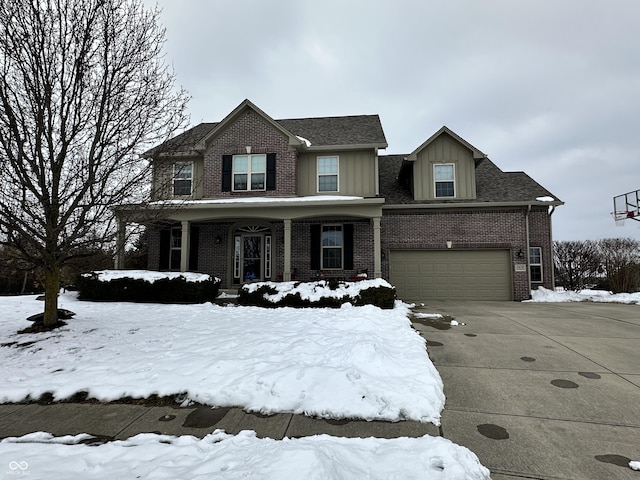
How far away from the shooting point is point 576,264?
774 inches


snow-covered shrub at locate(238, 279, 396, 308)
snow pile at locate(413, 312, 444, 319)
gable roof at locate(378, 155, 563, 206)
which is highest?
gable roof at locate(378, 155, 563, 206)

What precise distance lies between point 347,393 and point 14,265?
266 inches

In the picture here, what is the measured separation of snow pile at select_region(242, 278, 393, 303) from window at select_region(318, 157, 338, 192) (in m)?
4.72

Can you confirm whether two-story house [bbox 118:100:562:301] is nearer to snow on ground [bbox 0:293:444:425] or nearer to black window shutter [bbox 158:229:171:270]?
black window shutter [bbox 158:229:171:270]

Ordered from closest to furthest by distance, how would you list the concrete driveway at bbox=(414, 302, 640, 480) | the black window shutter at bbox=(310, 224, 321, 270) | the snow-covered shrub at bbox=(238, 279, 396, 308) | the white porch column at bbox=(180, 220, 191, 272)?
the concrete driveway at bbox=(414, 302, 640, 480), the snow-covered shrub at bbox=(238, 279, 396, 308), the white porch column at bbox=(180, 220, 191, 272), the black window shutter at bbox=(310, 224, 321, 270)

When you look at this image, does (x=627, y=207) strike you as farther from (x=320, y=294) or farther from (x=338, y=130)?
(x=320, y=294)

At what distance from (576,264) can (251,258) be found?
767 inches

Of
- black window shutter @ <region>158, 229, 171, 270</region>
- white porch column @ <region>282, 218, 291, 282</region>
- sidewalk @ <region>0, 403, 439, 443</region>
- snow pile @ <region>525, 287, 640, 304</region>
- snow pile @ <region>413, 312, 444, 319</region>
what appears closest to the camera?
sidewalk @ <region>0, 403, 439, 443</region>

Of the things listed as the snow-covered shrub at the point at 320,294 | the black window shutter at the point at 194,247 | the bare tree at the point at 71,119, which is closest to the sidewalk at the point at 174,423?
the bare tree at the point at 71,119

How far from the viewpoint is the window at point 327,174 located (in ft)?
42.3

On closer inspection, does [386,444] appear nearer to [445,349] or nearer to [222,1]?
[445,349]

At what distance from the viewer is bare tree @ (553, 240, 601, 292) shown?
749 inches

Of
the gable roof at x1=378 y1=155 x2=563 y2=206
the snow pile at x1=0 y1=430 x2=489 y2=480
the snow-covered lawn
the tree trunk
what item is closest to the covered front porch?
the gable roof at x1=378 y1=155 x2=563 y2=206

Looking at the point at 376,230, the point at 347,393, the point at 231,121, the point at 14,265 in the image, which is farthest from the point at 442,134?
the point at 14,265
